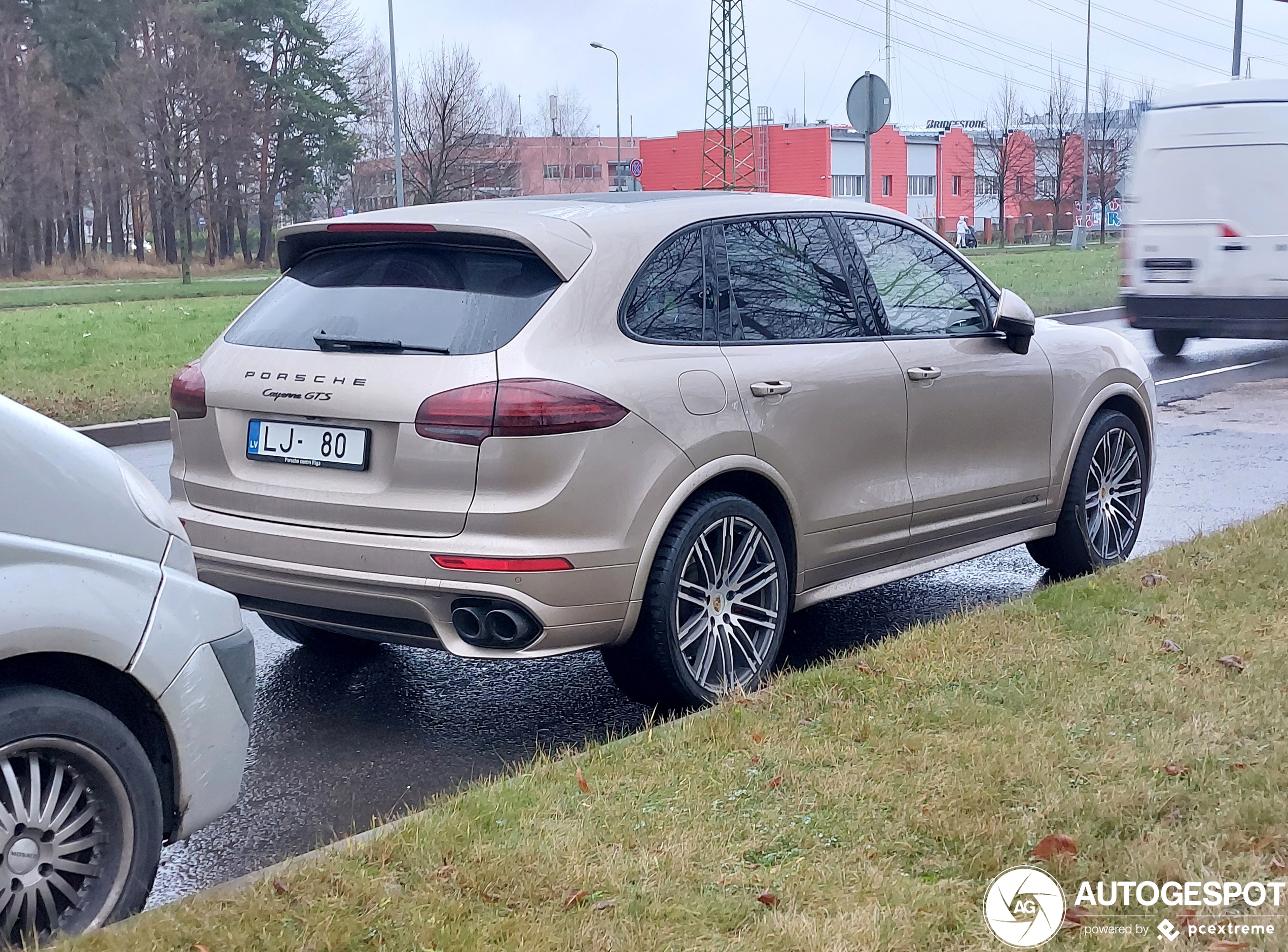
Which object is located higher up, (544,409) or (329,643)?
(544,409)

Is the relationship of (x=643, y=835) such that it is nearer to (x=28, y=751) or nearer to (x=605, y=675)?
(x=28, y=751)

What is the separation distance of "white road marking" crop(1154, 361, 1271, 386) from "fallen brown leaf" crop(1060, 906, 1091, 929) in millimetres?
12900

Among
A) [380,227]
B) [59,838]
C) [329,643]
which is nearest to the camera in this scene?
[59,838]

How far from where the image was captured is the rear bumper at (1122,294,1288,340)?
16.2 metres

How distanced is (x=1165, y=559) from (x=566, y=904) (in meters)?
4.09

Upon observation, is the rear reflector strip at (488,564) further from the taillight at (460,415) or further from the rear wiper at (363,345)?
the rear wiper at (363,345)

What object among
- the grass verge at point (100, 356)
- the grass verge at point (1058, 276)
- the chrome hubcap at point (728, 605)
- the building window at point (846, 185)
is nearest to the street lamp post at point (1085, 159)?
the grass verge at point (1058, 276)

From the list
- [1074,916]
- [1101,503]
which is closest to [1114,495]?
[1101,503]

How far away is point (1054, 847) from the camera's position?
10.9 feet

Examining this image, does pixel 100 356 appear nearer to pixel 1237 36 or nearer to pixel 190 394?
pixel 190 394

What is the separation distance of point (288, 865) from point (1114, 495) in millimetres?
4695

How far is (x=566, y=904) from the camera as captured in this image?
10.2 feet

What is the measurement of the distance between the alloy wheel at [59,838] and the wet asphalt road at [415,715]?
0.54m

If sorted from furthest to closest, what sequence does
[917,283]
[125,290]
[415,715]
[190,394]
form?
[125,290]
[917,283]
[415,715]
[190,394]
